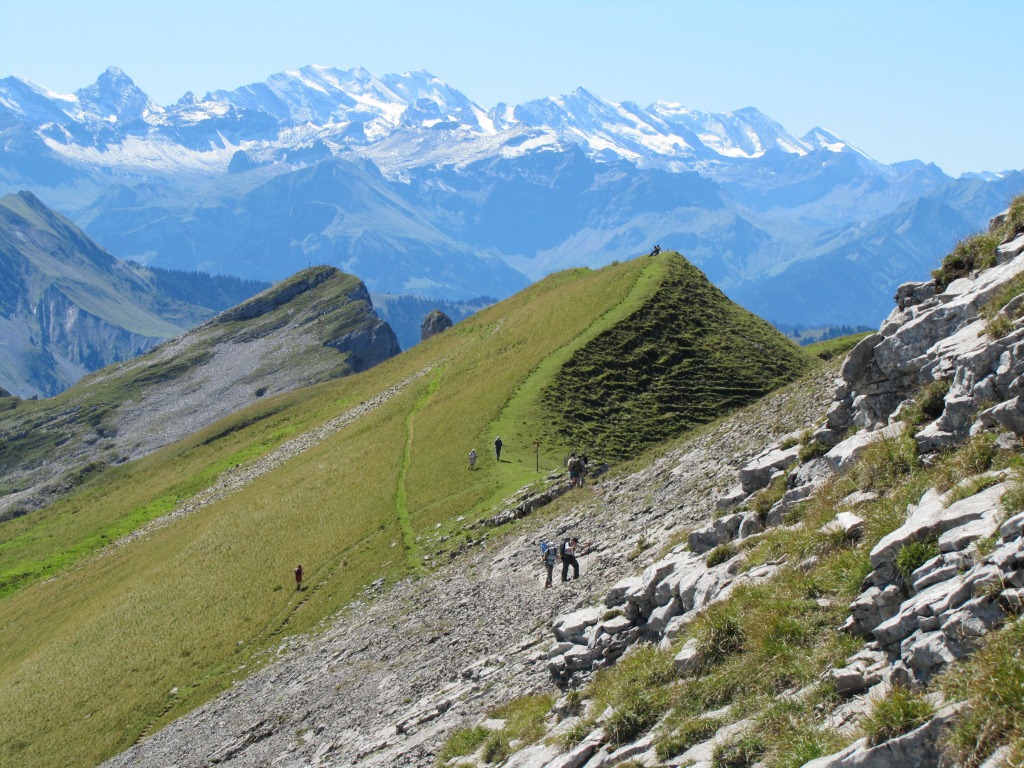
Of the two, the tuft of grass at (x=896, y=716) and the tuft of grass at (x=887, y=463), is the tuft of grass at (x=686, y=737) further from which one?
the tuft of grass at (x=887, y=463)

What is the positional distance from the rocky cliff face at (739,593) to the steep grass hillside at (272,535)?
6545 mm

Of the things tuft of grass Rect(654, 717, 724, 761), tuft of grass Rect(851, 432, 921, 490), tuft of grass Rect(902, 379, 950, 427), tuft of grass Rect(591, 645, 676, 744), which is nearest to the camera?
tuft of grass Rect(654, 717, 724, 761)

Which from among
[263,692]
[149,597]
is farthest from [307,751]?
[149,597]

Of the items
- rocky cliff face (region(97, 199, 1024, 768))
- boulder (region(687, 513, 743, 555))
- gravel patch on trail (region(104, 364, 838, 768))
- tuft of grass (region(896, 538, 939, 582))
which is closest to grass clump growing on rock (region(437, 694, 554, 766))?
rocky cliff face (region(97, 199, 1024, 768))

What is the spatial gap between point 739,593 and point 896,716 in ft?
20.6

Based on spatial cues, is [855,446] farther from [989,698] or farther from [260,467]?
[260,467]

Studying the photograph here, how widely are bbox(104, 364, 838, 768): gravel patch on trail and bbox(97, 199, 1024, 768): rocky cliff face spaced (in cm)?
14

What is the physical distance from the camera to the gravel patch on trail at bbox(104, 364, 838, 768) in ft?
97.5

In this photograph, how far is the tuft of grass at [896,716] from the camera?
12.8 meters

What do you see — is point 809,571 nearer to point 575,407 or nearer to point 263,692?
point 263,692

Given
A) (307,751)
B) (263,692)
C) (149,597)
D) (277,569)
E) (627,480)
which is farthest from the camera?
(149,597)

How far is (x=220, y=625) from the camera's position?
173 ft

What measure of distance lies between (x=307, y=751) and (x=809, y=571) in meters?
21.1

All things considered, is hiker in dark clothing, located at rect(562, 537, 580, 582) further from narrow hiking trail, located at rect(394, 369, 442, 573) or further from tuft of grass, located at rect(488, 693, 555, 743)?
narrow hiking trail, located at rect(394, 369, 442, 573)
